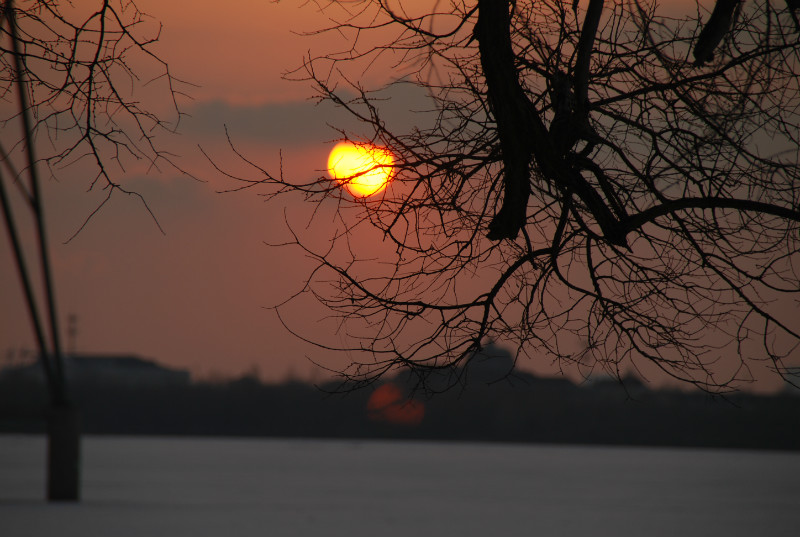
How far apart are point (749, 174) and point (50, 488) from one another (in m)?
14.4

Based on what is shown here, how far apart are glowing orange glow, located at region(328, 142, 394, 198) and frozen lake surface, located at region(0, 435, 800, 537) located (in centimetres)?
1069

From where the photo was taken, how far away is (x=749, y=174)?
610 centimetres

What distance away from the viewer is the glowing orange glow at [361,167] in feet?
19.2

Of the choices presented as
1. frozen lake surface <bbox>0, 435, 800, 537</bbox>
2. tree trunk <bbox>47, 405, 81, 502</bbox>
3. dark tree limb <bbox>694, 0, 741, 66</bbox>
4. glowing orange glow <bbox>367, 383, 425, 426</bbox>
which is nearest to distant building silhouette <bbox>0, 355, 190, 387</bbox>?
frozen lake surface <bbox>0, 435, 800, 537</bbox>

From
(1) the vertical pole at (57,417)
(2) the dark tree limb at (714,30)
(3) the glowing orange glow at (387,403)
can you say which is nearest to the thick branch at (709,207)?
(2) the dark tree limb at (714,30)

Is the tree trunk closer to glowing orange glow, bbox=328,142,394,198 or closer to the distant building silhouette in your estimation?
glowing orange glow, bbox=328,142,394,198

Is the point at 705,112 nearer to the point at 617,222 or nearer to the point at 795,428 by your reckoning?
the point at 617,222

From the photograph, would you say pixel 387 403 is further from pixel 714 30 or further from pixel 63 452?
pixel 63 452

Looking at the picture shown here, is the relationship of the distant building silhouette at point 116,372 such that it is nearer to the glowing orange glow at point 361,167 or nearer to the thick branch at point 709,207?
the glowing orange glow at point 361,167

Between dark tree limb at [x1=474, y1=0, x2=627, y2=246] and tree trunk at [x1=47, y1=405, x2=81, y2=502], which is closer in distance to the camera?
dark tree limb at [x1=474, y1=0, x2=627, y2=246]

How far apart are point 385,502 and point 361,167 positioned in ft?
59.2

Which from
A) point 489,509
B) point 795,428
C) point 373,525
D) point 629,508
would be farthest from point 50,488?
point 795,428

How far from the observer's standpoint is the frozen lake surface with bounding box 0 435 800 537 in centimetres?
1702

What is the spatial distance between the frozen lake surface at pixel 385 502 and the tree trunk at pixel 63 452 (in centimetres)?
31
